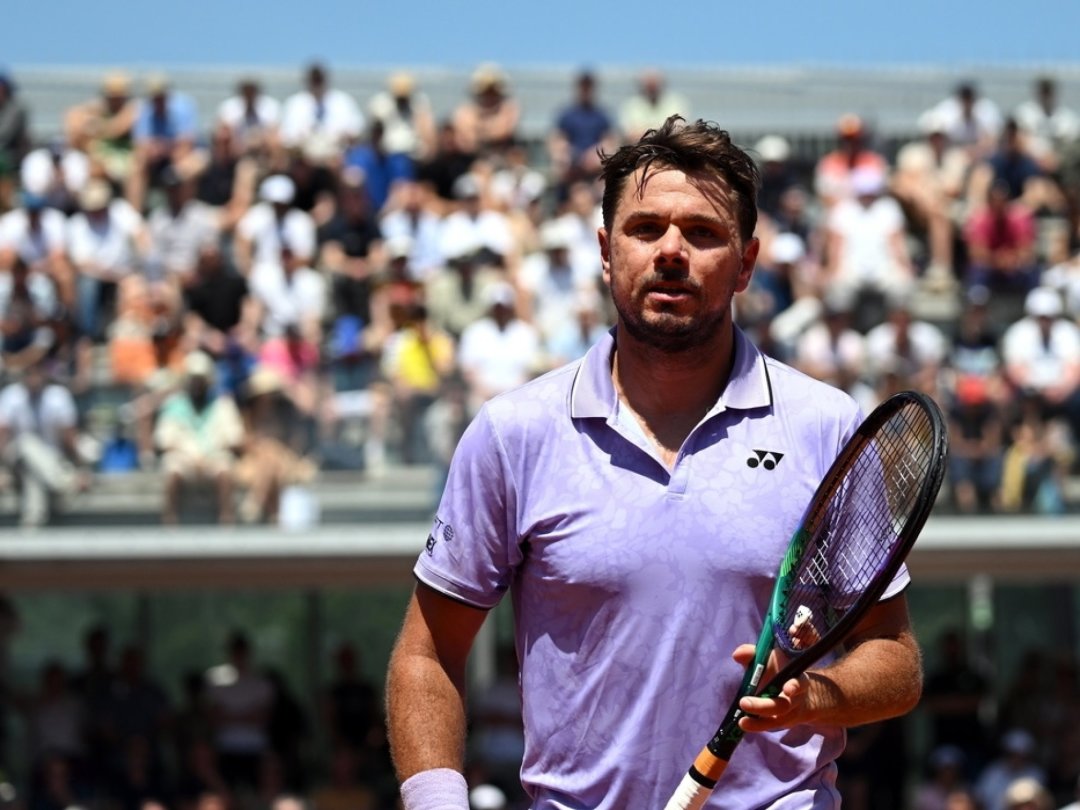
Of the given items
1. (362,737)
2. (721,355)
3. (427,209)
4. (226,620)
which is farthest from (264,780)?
(721,355)

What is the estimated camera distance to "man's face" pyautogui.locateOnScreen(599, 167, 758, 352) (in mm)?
→ 3934

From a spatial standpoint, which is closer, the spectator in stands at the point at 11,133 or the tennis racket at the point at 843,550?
the tennis racket at the point at 843,550

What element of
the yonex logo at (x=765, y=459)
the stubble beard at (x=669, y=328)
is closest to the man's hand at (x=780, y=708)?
the yonex logo at (x=765, y=459)

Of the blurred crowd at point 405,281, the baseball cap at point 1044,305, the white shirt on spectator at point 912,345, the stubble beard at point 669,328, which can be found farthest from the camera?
the baseball cap at point 1044,305

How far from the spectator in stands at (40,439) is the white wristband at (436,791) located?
33.7 ft

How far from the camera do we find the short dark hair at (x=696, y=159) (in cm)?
400

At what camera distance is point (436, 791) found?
12.8ft

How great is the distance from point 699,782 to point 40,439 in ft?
35.3

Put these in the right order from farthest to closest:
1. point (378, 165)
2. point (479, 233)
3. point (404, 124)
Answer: point (404, 124) < point (378, 165) < point (479, 233)

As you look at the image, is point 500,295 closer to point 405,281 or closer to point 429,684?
point 405,281

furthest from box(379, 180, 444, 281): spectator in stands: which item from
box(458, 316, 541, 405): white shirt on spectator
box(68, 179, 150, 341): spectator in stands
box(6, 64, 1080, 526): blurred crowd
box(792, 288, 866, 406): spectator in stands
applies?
box(792, 288, 866, 406): spectator in stands

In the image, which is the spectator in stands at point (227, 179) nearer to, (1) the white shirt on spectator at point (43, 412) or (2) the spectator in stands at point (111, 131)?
(2) the spectator in stands at point (111, 131)

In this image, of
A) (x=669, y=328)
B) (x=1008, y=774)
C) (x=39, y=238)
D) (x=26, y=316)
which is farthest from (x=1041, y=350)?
(x=669, y=328)

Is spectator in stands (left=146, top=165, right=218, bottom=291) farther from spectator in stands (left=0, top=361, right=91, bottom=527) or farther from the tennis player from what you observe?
the tennis player
